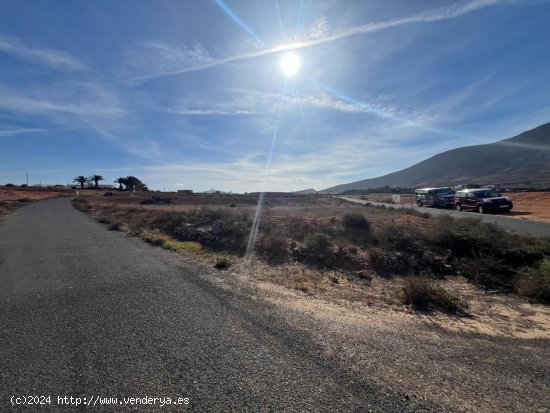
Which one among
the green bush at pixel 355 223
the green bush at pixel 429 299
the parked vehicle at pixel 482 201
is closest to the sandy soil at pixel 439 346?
the green bush at pixel 429 299

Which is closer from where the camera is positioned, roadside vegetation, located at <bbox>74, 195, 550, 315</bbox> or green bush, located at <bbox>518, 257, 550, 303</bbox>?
green bush, located at <bbox>518, 257, 550, 303</bbox>

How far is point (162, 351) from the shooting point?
4.46 metres

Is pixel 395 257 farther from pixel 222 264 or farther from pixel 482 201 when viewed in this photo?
pixel 482 201

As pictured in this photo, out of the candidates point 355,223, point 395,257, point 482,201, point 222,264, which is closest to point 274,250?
point 222,264

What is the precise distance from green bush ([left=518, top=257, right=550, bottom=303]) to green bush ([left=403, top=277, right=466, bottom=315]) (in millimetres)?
2385

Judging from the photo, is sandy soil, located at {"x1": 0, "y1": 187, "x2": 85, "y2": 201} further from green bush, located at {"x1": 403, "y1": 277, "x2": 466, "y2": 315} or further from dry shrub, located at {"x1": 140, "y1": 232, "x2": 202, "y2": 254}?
green bush, located at {"x1": 403, "y1": 277, "x2": 466, "y2": 315}

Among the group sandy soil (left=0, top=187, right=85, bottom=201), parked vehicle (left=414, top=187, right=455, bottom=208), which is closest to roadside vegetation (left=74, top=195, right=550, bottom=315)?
parked vehicle (left=414, top=187, right=455, bottom=208)

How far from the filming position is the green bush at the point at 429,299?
7.16 m

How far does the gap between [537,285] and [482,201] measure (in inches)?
993

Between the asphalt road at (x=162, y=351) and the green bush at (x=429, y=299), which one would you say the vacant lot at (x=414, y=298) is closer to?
the green bush at (x=429, y=299)

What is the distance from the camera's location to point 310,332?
17.1 ft

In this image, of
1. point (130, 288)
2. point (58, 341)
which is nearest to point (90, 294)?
point (130, 288)

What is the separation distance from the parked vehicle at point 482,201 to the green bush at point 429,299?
26.9 meters

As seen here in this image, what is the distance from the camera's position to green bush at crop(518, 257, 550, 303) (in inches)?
317
